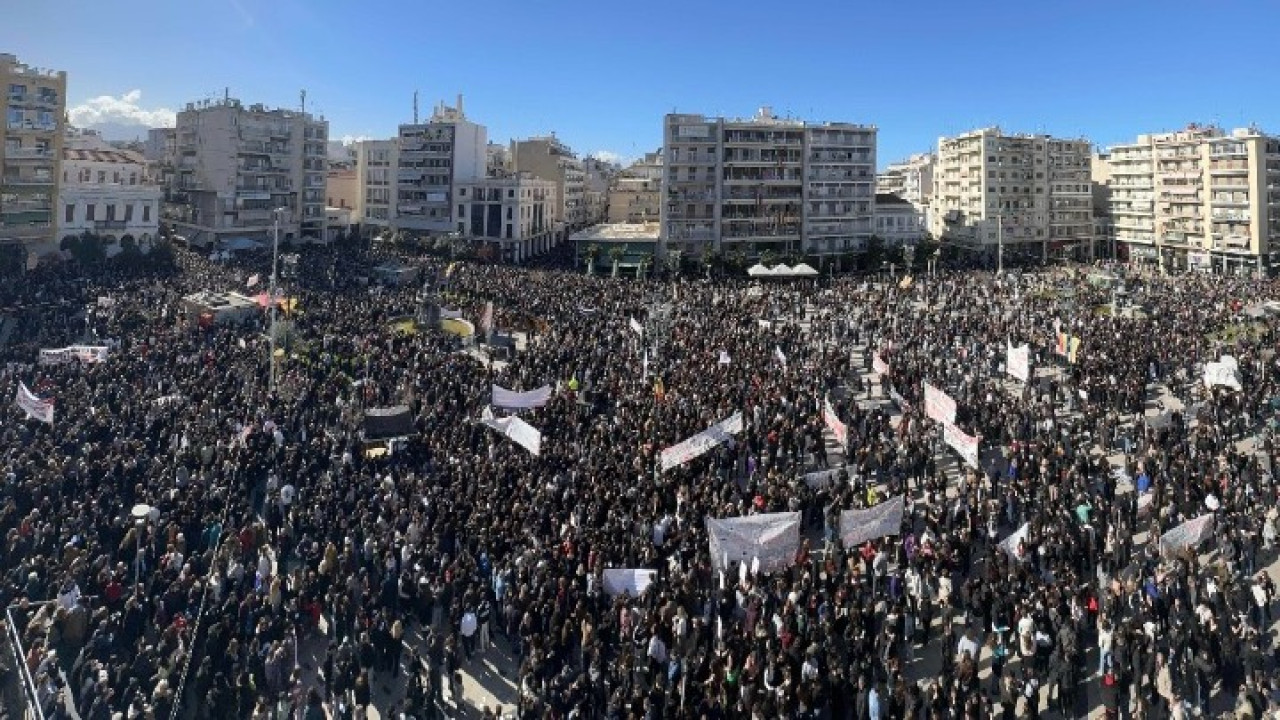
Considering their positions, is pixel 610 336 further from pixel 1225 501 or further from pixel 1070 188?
pixel 1070 188

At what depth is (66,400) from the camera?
21.3m

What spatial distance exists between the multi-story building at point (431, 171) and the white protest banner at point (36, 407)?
2329 inches

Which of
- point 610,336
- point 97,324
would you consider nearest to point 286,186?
point 97,324

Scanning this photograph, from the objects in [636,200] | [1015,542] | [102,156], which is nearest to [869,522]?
[1015,542]

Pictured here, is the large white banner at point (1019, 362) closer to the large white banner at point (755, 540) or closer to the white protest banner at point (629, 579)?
the large white banner at point (755, 540)

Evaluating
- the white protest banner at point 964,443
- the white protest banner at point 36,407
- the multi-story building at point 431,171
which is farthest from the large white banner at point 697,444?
the multi-story building at point 431,171

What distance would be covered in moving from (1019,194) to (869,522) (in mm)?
84477

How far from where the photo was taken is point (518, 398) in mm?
22109

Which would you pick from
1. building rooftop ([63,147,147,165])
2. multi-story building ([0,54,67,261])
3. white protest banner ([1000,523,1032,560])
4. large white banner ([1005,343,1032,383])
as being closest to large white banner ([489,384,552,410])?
white protest banner ([1000,523,1032,560])

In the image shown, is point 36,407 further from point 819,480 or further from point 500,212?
point 500,212

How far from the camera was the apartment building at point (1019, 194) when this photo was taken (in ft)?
286

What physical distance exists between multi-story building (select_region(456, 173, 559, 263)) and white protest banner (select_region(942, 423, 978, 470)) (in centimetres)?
5852

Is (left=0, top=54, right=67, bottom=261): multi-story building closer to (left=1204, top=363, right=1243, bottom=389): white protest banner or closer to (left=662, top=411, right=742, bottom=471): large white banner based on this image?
(left=662, top=411, right=742, bottom=471): large white banner

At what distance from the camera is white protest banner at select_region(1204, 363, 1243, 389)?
83.4 ft
